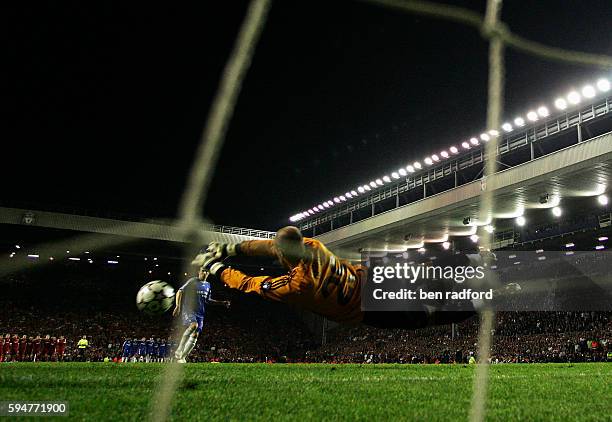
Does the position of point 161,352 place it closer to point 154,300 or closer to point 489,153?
point 154,300

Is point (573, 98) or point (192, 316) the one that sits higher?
point (573, 98)

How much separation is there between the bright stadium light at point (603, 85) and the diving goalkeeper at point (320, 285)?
1563 cm

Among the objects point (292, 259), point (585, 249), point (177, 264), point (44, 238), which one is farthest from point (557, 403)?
point (177, 264)

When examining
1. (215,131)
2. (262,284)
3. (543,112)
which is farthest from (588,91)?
(215,131)

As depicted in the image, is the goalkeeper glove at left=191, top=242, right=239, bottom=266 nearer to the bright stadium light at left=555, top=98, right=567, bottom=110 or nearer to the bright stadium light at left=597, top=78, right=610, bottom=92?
the bright stadium light at left=597, top=78, right=610, bottom=92

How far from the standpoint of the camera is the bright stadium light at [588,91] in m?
17.4

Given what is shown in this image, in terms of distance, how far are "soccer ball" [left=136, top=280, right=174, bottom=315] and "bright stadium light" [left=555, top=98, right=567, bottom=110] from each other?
16.3m

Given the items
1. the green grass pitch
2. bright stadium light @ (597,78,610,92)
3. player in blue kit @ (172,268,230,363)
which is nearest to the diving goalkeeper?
the green grass pitch

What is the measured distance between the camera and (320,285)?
4750mm

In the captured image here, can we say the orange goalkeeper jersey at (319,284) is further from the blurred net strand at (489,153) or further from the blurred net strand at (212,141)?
the blurred net strand at (212,141)

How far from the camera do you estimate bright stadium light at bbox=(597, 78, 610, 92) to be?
16973mm

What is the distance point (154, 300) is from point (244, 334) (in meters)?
24.7

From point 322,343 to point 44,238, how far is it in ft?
58.9

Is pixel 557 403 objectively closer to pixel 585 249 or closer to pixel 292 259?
pixel 292 259
